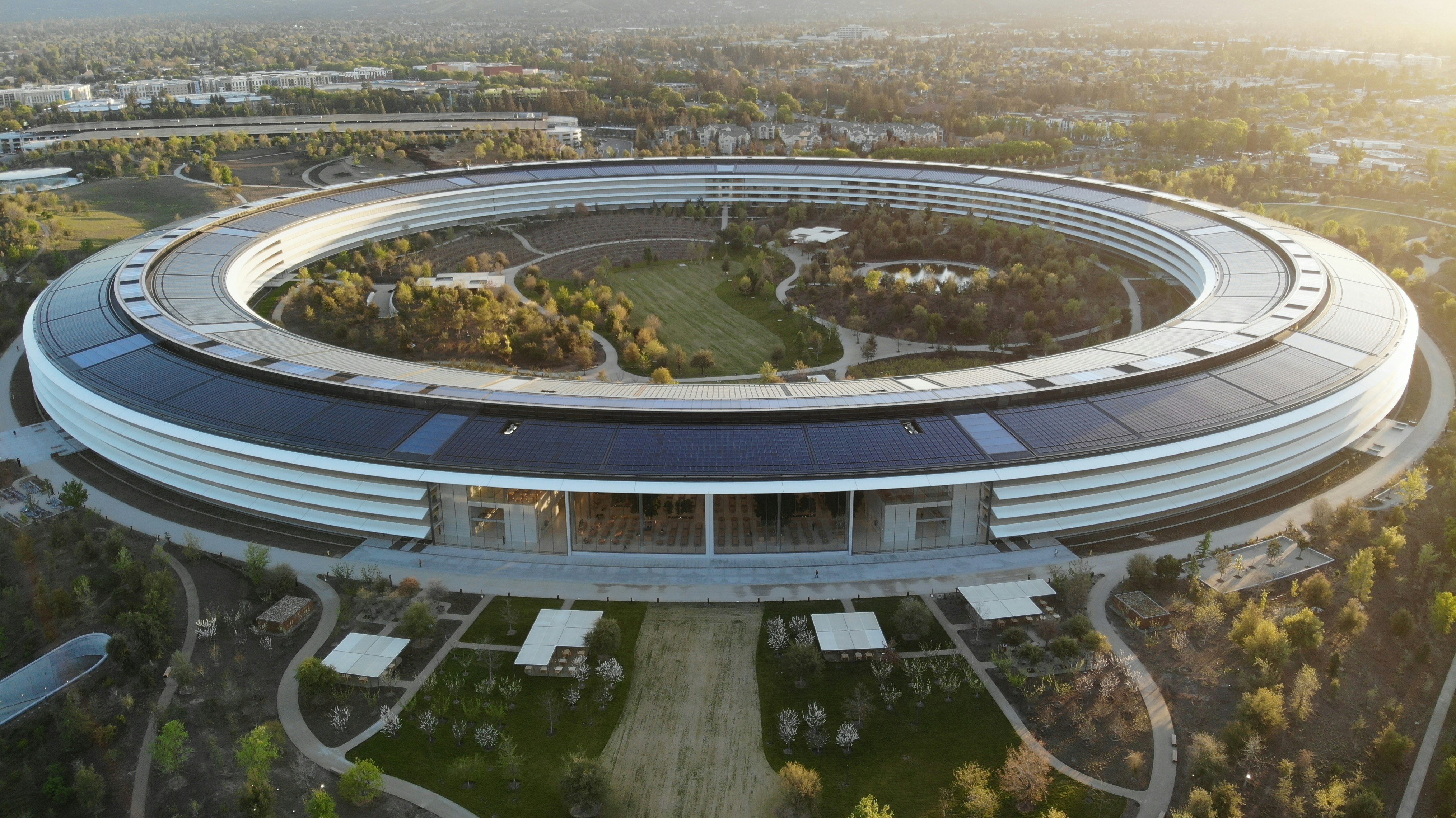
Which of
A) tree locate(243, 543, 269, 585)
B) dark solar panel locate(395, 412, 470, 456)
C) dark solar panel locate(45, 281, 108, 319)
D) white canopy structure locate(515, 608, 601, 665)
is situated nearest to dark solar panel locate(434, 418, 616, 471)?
dark solar panel locate(395, 412, 470, 456)

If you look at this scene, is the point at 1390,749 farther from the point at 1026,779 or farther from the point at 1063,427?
the point at 1063,427

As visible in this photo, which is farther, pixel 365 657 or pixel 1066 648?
pixel 365 657

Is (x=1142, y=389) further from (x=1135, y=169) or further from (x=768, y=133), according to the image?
(x=768, y=133)

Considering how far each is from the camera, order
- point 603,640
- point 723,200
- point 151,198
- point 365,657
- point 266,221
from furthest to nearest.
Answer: point 723,200 → point 151,198 → point 266,221 → point 603,640 → point 365,657

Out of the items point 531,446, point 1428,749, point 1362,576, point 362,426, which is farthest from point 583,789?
point 1362,576

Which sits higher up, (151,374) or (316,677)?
(151,374)

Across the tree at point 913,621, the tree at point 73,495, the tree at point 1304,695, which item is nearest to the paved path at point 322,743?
the tree at point 73,495
